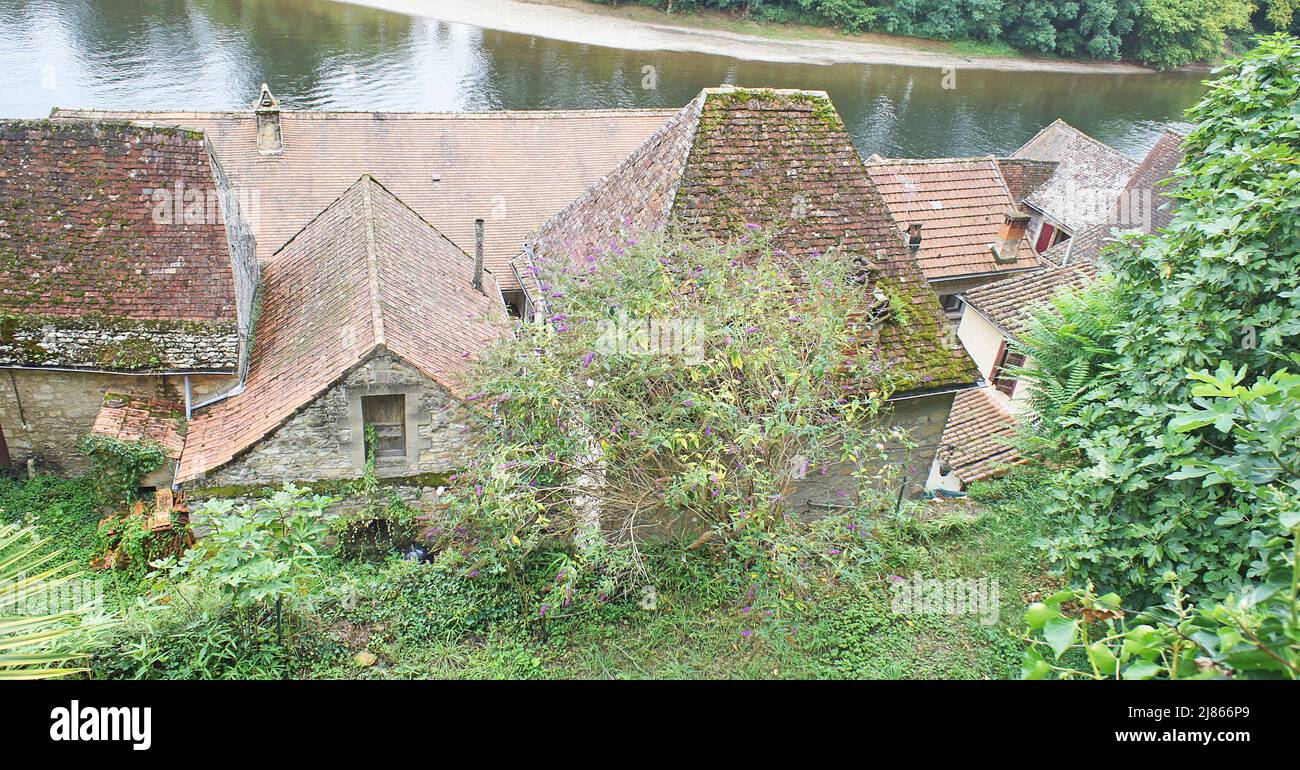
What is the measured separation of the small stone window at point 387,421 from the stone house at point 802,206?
8.64ft

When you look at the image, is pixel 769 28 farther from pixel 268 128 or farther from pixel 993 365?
pixel 993 365

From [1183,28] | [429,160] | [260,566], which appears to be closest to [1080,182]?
[429,160]

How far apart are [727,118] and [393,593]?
8286 mm

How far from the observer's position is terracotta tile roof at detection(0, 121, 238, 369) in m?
15.4

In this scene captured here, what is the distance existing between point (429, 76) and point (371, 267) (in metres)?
38.6

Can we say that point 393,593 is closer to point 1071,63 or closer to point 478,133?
point 478,133

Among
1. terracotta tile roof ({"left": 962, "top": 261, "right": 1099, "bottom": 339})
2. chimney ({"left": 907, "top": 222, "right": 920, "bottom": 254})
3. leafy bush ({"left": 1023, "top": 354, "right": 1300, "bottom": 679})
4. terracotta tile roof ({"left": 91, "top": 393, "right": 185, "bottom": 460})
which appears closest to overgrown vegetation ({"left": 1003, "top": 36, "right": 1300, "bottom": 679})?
leafy bush ({"left": 1023, "top": 354, "right": 1300, "bottom": 679})

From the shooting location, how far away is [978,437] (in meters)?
20.3

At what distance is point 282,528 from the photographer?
1010 centimetres

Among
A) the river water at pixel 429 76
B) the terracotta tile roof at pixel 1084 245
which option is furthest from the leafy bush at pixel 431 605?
the river water at pixel 429 76

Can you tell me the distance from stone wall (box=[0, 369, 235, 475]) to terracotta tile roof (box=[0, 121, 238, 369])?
0.43 m

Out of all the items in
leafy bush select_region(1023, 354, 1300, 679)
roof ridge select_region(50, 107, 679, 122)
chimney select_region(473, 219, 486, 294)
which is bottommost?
leafy bush select_region(1023, 354, 1300, 679)

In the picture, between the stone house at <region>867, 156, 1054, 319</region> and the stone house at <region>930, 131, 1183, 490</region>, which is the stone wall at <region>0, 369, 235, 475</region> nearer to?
the stone house at <region>930, 131, 1183, 490</region>

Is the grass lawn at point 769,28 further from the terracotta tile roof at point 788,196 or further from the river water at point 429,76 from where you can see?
the terracotta tile roof at point 788,196
